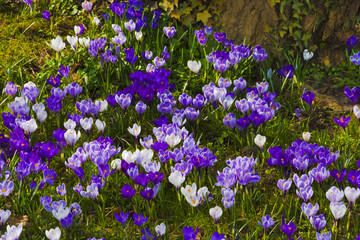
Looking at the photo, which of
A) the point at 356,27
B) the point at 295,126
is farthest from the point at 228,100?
the point at 356,27

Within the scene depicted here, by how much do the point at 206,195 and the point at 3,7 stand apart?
3.77 metres

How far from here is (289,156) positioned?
A: 318cm

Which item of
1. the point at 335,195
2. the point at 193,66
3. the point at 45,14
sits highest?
the point at 335,195

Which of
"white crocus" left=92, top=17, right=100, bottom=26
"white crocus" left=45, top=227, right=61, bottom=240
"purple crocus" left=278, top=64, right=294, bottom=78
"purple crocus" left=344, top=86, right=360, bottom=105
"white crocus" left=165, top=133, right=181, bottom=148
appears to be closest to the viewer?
"white crocus" left=45, top=227, right=61, bottom=240

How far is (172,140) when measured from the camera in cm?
336

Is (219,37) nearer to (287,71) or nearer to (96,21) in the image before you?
(287,71)

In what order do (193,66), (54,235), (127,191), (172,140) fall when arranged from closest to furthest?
(54,235), (127,191), (172,140), (193,66)

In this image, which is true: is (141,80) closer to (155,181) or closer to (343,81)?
(155,181)

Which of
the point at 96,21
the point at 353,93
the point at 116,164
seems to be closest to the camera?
the point at 116,164

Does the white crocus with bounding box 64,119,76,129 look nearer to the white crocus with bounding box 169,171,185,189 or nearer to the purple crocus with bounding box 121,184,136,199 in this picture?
the purple crocus with bounding box 121,184,136,199

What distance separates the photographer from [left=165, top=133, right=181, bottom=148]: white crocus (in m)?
3.36

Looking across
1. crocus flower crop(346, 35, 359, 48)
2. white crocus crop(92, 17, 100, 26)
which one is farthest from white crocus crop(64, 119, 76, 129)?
crocus flower crop(346, 35, 359, 48)

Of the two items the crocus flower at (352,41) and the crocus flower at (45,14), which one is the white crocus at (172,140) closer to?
the crocus flower at (352,41)

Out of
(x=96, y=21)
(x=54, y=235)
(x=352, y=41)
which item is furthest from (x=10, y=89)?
(x=352, y=41)
